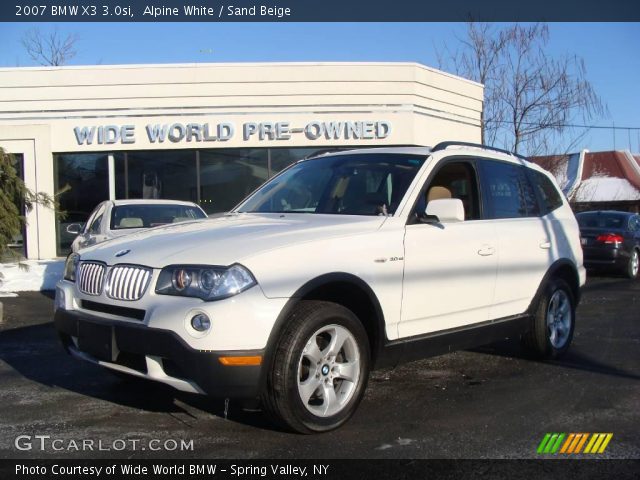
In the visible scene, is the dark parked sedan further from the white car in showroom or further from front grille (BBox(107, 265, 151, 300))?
front grille (BBox(107, 265, 151, 300))

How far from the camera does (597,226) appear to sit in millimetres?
14328

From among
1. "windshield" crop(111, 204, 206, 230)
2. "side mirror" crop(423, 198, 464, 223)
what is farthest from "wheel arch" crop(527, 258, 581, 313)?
"windshield" crop(111, 204, 206, 230)

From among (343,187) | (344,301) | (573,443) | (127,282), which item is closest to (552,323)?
(573,443)

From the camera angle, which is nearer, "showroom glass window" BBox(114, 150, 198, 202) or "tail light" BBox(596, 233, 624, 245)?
"tail light" BBox(596, 233, 624, 245)

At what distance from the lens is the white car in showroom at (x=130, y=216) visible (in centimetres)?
927

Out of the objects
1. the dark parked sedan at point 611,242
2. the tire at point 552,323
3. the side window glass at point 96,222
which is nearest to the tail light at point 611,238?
the dark parked sedan at point 611,242

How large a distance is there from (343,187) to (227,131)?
12.0 metres

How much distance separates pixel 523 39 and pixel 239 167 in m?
13.1

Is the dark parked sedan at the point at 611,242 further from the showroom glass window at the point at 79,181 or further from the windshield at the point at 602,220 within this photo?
the showroom glass window at the point at 79,181

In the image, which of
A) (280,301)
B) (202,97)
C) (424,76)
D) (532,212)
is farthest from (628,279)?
(280,301)

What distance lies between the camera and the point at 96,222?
9852 millimetres

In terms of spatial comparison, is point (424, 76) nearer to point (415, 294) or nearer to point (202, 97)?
point (202, 97)

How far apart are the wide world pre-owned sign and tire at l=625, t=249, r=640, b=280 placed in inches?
254

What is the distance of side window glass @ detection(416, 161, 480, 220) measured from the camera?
17.6 ft
